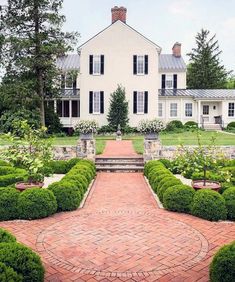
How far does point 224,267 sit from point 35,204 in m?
4.74

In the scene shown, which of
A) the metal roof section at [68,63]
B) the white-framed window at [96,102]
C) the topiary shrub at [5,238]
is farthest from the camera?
the metal roof section at [68,63]

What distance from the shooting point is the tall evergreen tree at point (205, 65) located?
46250 mm

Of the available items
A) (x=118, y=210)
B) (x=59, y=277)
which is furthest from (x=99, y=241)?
(x=118, y=210)

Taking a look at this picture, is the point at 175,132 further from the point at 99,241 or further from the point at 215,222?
the point at 99,241

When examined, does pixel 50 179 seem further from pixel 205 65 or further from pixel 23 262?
pixel 205 65

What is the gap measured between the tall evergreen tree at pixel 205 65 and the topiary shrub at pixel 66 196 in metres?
40.5

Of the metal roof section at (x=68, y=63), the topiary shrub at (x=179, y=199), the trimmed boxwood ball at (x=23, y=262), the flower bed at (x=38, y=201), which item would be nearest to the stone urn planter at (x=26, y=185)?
the flower bed at (x=38, y=201)

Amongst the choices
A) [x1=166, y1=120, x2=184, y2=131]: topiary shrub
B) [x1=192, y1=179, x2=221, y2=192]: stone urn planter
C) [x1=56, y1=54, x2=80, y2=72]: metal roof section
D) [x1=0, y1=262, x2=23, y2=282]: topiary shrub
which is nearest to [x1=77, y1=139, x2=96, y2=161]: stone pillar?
[x1=192, y1=179, x2=221, y2=192]: stone urn planter

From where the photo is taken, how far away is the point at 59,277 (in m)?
4.84

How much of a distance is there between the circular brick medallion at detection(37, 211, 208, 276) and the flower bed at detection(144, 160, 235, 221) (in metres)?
0.59

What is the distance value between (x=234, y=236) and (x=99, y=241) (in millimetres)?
2675

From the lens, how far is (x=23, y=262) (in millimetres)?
4328

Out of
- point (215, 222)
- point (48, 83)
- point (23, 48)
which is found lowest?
point (215, 222)

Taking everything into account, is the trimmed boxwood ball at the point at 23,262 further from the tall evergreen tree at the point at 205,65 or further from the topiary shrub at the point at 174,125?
the tall evergreen tree at the point at 205,65
